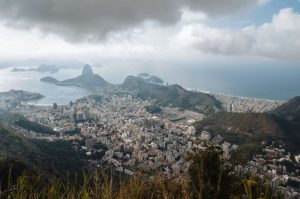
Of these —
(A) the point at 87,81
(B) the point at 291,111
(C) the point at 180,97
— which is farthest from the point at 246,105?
(A) the point at 87,81

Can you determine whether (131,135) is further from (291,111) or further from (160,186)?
(160,186)

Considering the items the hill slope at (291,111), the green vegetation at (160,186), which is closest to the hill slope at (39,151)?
the green vegetation at (160,186)

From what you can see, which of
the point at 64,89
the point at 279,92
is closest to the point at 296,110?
the point at 279,92

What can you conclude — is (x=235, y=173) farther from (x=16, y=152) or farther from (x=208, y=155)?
(x=16, y=152)

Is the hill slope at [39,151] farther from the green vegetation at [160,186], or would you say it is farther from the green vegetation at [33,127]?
the green vegetation at [160,186]

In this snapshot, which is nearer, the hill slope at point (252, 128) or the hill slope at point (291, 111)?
the hill slope at point (252, 128)
